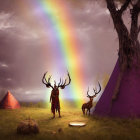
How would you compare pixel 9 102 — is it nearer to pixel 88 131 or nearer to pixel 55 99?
pixel 55 99

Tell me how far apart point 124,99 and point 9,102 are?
1002 cm

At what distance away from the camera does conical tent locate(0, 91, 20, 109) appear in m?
19.4

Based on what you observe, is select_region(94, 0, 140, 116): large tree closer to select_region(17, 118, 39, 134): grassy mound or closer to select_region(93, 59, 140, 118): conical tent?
select_region(93, 59, 140, 118): conical tent

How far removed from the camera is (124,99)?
1303 centimetres

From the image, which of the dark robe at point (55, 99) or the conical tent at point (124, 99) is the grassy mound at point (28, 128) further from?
the conical tent at point (124, 99)

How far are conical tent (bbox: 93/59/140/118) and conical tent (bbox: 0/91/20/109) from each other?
800cm

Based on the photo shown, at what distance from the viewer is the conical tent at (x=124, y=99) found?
1272 centimetres

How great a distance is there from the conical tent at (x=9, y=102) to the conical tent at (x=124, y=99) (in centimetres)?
800

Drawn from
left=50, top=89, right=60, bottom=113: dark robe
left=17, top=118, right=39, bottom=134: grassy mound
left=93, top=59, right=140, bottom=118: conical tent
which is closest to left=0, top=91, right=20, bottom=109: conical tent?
left=50, top=89, right=60, bottom=113: dark robe

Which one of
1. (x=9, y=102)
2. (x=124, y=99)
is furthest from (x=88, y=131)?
(x=9, y=102)

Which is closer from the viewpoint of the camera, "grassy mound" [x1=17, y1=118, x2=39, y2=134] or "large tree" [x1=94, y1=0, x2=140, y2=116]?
"grassy mound" [x1=17, y1=118, x2=39, y2=134]

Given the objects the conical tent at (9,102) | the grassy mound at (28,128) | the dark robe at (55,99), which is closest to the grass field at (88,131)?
the grassy mound at (28,128)

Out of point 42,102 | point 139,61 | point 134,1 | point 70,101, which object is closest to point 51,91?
point 139,61

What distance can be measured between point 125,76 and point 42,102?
11.0 meters
